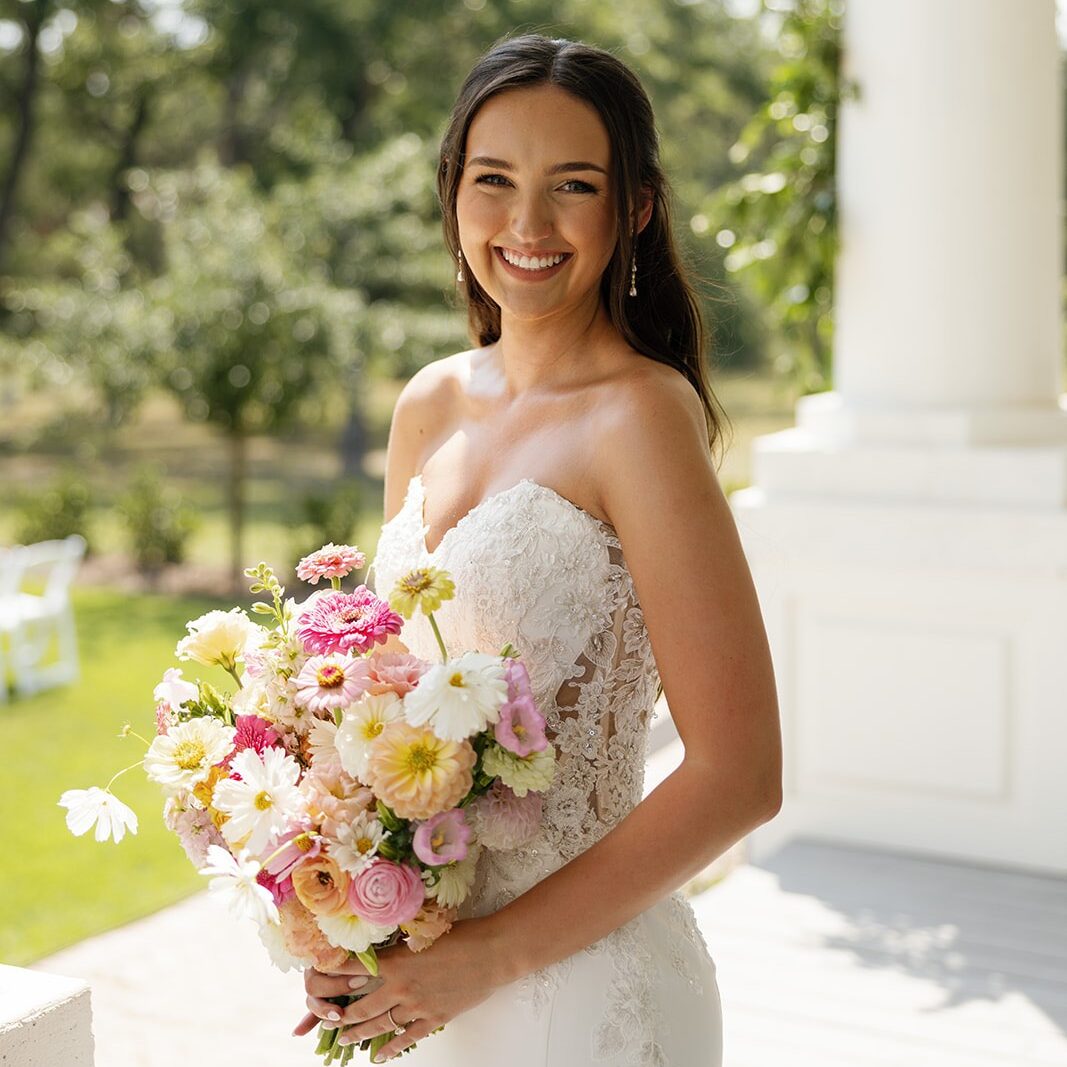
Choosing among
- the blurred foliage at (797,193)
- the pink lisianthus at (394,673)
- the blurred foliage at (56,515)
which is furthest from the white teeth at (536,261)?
the blurred foliage at (56,515)

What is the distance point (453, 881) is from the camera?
153 cm

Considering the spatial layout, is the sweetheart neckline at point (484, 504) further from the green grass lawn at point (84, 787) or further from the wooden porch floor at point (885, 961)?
the green grass lawn at point (84, 787)

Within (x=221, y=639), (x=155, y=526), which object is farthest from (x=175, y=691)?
(x=155, y=526)

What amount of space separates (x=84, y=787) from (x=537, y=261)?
612 cm

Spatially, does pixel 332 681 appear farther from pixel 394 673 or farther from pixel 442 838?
pixel 442 838

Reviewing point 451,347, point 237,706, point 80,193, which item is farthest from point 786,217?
point 80,193

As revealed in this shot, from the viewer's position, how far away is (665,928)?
1794 millimetres

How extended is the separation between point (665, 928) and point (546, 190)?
0.91 metres

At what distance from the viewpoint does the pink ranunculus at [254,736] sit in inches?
62.2

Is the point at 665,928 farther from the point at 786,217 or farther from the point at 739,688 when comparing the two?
the point at 786,217

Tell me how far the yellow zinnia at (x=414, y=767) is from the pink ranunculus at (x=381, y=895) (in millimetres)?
61

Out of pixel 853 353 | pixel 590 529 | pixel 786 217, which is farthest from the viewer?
pixel 786 217

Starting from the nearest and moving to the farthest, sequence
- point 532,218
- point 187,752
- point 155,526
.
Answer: point 187,752
point 532,218
point 155,526

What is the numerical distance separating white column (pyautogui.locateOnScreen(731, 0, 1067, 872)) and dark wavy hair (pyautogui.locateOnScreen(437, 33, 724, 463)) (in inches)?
97.0
